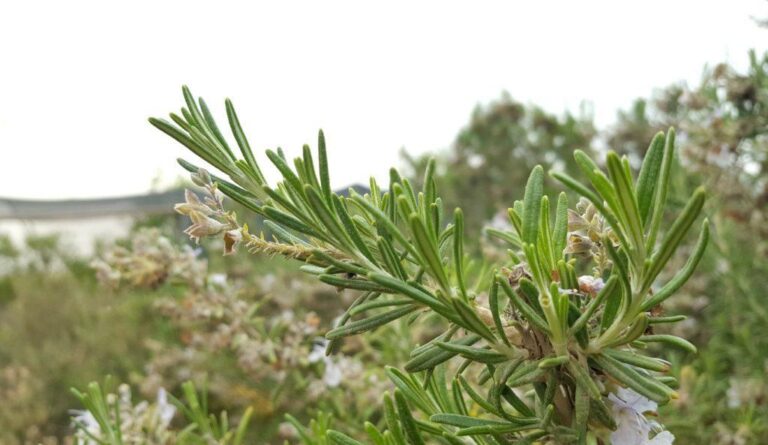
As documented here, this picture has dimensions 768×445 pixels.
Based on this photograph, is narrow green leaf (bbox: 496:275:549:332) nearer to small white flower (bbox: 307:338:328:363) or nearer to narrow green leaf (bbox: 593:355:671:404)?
narrow green leaf (bbox: 593:355:671:404)

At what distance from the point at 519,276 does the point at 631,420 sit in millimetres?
102

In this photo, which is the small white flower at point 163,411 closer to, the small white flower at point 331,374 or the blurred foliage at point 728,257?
the small white flower at point 331,374

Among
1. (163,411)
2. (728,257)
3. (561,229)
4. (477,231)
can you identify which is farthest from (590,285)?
(477,231)

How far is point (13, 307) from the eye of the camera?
3.84 m

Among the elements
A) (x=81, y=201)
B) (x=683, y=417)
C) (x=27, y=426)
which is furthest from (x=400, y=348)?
(x=81, y=201)

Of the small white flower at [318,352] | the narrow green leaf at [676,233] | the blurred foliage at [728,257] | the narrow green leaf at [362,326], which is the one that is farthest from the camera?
the blurred foliage at [728,257]

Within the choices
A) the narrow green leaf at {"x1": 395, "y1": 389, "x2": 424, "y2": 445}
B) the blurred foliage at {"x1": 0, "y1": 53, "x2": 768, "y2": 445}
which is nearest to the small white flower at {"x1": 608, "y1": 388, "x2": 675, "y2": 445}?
the narrow green leaf at {"x1": 395, "y1": 389, "x2": 424, "y2": 445}

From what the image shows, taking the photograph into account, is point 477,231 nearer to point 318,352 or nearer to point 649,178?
point 318,352

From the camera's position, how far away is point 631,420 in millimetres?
377

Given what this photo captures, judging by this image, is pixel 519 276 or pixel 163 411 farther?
pixel 163 411

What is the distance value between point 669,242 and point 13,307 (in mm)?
4199

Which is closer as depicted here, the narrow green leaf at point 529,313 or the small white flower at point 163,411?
the narrow green leaf at point 529,313

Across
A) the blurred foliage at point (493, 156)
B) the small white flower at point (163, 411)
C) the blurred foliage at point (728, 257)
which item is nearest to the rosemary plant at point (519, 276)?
the small white flower at point (163, 411)

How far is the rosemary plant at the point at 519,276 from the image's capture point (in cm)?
31
